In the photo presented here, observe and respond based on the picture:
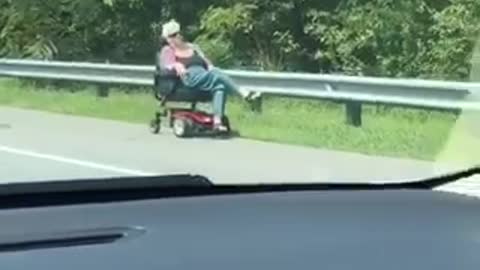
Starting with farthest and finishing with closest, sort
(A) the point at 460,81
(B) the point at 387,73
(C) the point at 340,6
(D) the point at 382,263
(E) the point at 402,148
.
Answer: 1. (E) the point at 402,148
2. (A) the point at 460,81
3. (B) the point at 387,73
4. (C) the point at 340,6
5. (D) the point at 382,263

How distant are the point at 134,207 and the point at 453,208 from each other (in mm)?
555

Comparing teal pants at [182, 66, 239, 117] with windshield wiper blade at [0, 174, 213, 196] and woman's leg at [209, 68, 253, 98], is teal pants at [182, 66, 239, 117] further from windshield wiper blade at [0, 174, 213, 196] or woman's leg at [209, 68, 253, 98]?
windshield wiper blade at [0, 174, 213, 196]

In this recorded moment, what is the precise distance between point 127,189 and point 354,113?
1225mm

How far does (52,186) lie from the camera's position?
194cm

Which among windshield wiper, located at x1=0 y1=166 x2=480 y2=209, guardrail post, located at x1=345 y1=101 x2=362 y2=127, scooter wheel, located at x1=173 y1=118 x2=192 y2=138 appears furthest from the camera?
guardrail post, located at x1=345 y1=101 x2=362 y2=127

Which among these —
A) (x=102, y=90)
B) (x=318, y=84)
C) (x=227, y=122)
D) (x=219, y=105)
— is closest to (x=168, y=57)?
(x=219, y=105)

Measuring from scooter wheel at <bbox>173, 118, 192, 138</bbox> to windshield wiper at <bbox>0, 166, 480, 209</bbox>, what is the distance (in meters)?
0.31

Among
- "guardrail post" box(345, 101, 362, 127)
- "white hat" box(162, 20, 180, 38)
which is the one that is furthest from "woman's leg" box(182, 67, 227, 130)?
"guardrail post" box(345, 101, 362, 127)

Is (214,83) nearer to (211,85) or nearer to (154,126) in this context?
(211,85)

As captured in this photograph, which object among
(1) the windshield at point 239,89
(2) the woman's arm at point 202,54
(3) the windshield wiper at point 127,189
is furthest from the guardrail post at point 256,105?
(3) the windshield wiper at point 127,189

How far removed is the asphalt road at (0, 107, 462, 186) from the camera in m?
2.48

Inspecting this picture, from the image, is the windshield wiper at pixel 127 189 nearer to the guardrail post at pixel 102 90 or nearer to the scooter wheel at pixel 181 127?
the scooter wheel at pixel 181 127

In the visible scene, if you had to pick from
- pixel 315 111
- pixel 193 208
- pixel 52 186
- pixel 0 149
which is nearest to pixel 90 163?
pixel 0 149

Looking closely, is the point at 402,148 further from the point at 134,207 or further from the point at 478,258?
the point at 134,207
